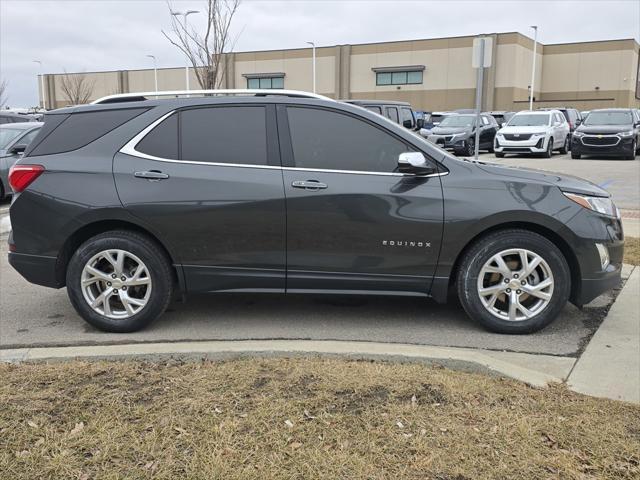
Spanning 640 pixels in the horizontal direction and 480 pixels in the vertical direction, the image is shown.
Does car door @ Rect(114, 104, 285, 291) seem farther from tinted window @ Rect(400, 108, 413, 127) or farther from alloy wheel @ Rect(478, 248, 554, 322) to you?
tinted window @ Rect(400, 108, 413, 127)

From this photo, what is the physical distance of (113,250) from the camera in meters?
4.45

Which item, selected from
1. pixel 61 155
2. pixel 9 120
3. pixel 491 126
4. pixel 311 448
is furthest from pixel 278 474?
pixel 491 126

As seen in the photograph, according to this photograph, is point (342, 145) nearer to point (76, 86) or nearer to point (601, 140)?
point (601, 140)

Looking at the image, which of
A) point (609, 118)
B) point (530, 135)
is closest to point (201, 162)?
point (530, 135)

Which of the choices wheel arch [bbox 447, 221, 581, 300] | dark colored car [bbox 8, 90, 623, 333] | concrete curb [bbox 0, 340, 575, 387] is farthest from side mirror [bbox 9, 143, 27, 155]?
wheel arch [bbox 447, 221, 581, 300]

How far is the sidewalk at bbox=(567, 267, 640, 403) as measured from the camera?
354cm

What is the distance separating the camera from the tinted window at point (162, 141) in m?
4.53

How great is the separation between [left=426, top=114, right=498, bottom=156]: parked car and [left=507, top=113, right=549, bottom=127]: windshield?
1.45 m

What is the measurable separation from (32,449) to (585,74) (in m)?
57.5

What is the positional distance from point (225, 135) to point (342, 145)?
0.87m

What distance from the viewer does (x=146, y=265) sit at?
446 cm

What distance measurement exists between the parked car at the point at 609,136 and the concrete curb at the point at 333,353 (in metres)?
18.7

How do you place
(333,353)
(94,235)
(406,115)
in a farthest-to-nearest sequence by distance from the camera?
(406,115), (94,235), (333,353)

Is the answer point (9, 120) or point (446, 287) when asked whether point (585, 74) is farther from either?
point (446, 287)
